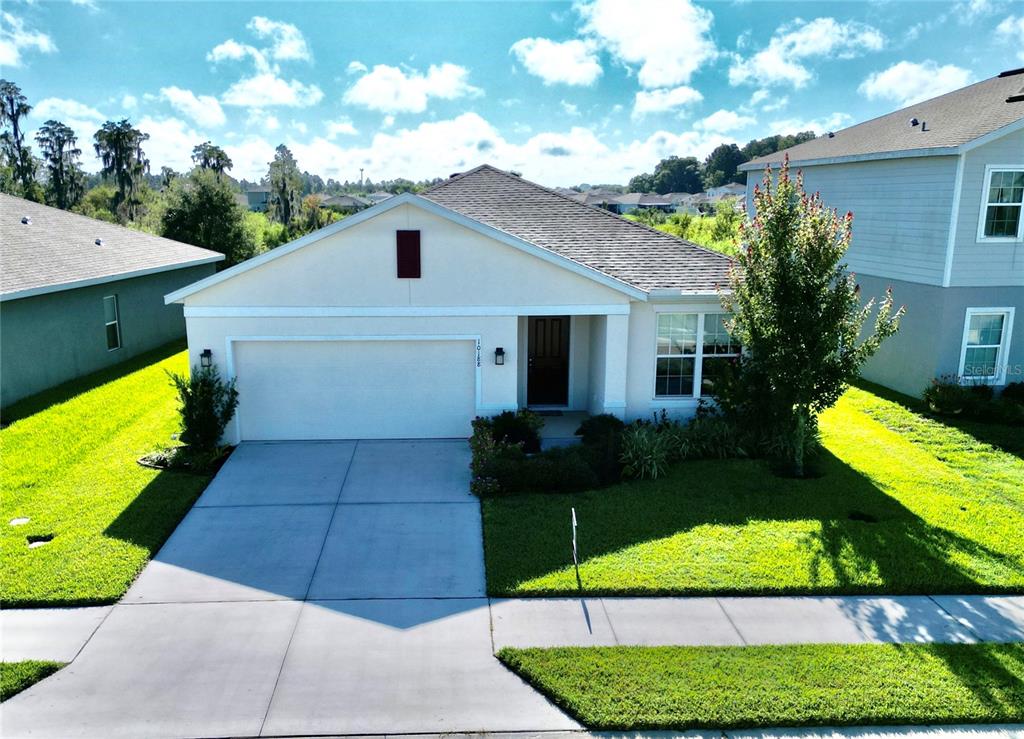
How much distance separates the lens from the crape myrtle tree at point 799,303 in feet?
36.6

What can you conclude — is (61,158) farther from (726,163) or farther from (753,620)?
(726,163)

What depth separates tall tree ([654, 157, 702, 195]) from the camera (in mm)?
135688

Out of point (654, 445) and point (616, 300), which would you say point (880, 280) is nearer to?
point (616, 300)

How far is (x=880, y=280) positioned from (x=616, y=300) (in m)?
8.68

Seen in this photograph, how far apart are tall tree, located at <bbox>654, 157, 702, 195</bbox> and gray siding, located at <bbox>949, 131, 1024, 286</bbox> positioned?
12308 centimetres

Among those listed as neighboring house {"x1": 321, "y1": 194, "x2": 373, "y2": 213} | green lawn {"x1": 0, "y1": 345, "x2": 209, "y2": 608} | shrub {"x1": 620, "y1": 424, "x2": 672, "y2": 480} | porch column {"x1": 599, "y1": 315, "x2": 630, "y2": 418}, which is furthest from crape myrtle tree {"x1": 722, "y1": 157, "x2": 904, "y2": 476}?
neighboring house {"x1": 321, "y1": 194, "x2": 373, "y2": 213}

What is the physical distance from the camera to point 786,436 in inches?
514

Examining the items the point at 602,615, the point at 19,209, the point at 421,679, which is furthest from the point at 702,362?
the point at 19,209

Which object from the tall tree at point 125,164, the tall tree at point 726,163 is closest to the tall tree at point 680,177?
the tall tree at point 726,163

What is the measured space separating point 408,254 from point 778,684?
9313 millimetres

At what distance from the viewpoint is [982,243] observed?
1605cm

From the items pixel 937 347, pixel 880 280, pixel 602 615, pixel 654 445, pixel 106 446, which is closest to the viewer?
pixel 602 615

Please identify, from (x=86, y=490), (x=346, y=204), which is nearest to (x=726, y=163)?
(x=346, y=204)

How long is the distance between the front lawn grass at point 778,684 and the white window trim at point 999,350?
10.5 metres
